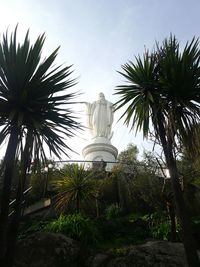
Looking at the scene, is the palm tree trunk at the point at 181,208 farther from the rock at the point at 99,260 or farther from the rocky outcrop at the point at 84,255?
the rock at the point at 99,260

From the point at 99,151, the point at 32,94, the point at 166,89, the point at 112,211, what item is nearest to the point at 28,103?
the point at 32,94

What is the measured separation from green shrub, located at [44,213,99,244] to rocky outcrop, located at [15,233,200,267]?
0.91m

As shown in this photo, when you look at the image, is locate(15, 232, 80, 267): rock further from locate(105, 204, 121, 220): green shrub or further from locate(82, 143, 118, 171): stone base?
locate(82, 143, 118, 171): stone base

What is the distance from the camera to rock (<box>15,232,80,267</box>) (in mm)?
7154

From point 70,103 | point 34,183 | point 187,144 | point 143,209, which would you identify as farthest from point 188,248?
point 34,183

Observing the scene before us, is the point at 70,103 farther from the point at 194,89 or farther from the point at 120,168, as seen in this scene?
the point at 120,168

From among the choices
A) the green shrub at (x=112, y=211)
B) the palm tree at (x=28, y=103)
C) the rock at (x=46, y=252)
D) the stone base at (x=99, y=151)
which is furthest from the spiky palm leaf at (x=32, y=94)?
the stone base at (x=99, y=151)

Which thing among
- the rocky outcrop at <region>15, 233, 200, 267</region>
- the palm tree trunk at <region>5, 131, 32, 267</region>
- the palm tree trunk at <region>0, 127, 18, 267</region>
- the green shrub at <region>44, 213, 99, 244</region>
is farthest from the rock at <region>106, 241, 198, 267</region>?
the palm tree trunk at <region>0, 127, 18, 267</region>

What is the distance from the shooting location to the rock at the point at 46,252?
23.5 ft

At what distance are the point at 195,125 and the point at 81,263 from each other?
3.68m

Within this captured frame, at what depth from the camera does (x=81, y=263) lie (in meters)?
7.32

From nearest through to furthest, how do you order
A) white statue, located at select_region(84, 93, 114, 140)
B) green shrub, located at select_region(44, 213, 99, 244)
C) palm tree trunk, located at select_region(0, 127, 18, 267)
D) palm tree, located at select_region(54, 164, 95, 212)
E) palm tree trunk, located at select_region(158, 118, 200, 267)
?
palm tree trunk, located at select_region(0, 127, 18, 267)
palm tree trunk, located at select_region(158, 118, 200, 267)
green shrub, located at select_region(44, 213, 99, 244)
palm tree, located at select_region(54, 164, 95, 212)
white statue, located at select_region(84, 93, 114, 140)

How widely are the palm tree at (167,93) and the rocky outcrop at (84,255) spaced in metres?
2.07

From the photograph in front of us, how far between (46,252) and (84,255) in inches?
32.1
